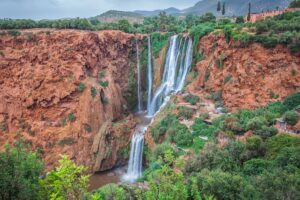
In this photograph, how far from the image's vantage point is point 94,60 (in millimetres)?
34750

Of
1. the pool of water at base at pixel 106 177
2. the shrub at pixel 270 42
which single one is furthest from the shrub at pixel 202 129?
the shrub at pixel 270 42

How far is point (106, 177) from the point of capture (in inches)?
1118

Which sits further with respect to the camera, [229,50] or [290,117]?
[229,50]

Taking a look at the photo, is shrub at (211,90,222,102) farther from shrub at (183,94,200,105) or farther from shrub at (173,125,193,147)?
shrub at (173,125,193,147)

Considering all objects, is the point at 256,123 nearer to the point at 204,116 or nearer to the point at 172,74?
the point at 204,116

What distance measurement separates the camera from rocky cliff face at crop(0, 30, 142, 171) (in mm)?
29812

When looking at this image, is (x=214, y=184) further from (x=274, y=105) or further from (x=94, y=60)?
(x=94, y=60)

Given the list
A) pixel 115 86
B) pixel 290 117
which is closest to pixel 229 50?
pixel 290 117

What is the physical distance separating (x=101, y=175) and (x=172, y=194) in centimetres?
2273

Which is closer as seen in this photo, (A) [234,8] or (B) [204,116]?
(B) [204,116]

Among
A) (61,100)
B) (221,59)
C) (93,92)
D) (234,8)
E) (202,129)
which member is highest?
(234,8)

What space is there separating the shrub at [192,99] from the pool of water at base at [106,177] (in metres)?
9.38

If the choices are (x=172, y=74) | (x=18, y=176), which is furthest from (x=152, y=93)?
(x=18, y=176)

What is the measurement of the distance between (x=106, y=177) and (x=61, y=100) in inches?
378
